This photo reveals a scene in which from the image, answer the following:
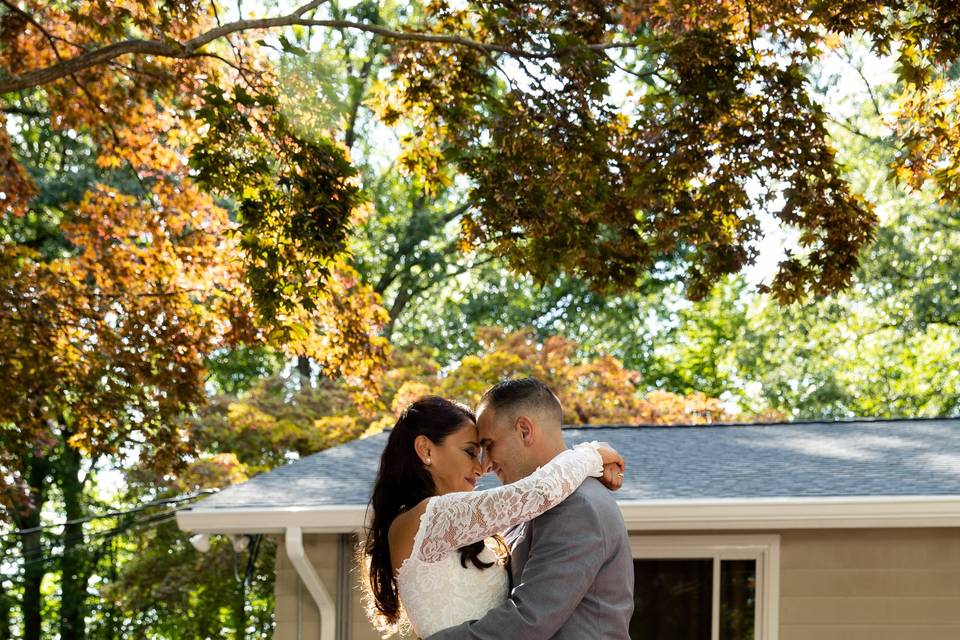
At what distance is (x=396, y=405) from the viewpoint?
18.6m

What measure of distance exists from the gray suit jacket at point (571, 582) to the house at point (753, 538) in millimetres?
3941

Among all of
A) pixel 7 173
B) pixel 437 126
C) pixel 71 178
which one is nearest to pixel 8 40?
pixel 7 173

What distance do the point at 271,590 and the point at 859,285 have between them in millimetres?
11819

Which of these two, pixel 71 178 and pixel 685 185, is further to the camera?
pixel 71 178

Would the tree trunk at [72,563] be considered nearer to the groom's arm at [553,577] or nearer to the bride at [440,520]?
the bride at [440,520]

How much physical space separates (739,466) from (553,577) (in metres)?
5.42

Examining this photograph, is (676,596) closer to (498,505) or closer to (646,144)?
(646,144)

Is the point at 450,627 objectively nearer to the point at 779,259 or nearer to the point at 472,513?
the point at 472,513

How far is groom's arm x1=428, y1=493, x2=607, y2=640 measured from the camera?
169 inches

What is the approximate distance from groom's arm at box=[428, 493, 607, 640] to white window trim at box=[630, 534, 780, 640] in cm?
460

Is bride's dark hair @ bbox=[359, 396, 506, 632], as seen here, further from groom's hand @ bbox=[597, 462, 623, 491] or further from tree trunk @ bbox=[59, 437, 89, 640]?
tree trunk @ bbox=[59, 437, 89, 640]

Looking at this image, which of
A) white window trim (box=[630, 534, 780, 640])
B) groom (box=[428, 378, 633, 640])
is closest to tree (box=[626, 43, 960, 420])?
white window trim (box=[630, 534, 780, 640])

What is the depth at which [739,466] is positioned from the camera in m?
9.49

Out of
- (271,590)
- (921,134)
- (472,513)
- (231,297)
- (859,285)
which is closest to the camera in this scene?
(472,513)
